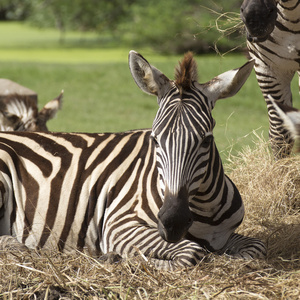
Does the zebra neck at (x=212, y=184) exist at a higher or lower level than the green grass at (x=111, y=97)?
higher

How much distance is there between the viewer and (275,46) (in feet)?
20.6

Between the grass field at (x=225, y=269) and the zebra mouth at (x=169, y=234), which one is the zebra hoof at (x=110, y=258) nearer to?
the grass field at (x=225, y=269)

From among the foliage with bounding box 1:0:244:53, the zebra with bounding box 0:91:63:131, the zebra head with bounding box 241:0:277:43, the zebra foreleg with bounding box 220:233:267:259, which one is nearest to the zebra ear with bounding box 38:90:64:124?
the zebra with bounding box 0:91:63:131

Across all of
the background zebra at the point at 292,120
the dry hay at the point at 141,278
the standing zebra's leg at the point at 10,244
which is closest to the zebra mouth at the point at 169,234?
the dry hay at the point at 141,278

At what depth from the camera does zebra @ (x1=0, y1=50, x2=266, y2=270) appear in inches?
166

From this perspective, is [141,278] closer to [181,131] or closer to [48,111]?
[181,131]

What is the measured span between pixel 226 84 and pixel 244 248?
4.19 feet

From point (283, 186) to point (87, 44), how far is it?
33.0 m

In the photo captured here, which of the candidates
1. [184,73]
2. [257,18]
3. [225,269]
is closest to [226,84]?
[184,73]

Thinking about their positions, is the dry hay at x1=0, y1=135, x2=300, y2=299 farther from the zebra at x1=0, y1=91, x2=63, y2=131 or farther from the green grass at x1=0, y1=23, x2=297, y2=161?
the green grass at x1=0, y1=23, x2=297, y2=161

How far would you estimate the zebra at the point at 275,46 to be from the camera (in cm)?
517

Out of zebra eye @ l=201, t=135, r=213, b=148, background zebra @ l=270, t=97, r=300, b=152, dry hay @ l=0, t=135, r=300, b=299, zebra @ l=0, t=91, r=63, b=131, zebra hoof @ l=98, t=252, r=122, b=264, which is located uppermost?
background zebra @ l=270, t=97, r=300, b=152

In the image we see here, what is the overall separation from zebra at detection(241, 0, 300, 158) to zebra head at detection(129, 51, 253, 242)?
88cm

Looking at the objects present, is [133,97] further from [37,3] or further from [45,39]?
[37,3]
